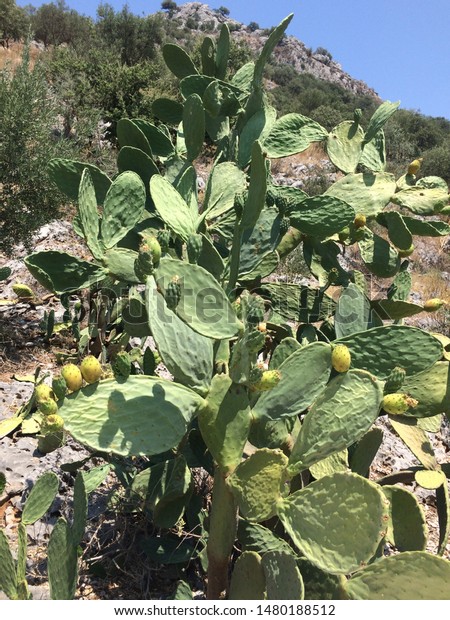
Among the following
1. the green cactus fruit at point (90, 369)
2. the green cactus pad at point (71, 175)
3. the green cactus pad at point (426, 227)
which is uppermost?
the green cactus pad at point (426, 227)

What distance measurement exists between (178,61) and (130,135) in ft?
2.07

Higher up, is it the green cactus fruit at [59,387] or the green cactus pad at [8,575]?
the green cactus fruit at [59,387]

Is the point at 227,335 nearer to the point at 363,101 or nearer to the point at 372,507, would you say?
the point at 372,507

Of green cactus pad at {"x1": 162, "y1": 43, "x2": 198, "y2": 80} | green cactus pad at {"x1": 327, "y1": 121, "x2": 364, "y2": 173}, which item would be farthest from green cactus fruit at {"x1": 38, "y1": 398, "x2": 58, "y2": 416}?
green cactus pad at {"x1": 162, "y1": 43, "x2": 198, "y2": 80}

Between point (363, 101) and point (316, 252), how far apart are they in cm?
3515

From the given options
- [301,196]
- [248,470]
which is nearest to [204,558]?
[248,470]

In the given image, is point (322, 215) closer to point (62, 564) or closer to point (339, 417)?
point (339, 417)

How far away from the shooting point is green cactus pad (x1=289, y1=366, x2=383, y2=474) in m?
1.18

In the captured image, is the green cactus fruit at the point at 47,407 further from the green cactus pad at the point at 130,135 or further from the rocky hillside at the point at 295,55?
the rocky hillside at the point at 295,55

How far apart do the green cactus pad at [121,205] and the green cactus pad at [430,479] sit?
122cm

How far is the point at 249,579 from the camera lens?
1.29 metres

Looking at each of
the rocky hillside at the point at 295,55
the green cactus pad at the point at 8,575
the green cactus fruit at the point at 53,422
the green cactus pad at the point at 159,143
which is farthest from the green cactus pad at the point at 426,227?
the rocky hillside at the point at 295,55

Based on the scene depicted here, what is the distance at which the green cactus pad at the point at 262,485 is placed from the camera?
1202mm

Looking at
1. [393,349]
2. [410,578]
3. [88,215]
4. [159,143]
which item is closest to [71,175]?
[88,215]
